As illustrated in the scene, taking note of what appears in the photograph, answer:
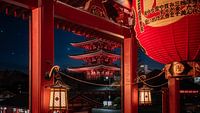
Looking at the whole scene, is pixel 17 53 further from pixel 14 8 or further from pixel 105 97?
pixel 14 8

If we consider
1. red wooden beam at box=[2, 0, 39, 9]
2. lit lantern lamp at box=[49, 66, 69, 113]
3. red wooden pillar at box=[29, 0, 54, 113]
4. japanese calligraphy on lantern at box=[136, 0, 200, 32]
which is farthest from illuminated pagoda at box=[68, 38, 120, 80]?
japanese calligraphy on lantern at box=[136, 0, 200, 32]

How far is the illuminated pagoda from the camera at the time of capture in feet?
62.5

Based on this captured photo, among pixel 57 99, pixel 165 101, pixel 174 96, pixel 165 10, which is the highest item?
pixel 165 10

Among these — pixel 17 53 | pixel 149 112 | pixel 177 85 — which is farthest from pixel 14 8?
pixel 17 53

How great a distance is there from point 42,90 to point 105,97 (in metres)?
17.9

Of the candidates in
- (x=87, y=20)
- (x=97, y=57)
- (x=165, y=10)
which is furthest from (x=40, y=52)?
(x=97, y=57)

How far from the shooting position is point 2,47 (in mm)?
23453

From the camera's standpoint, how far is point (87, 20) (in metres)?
6.01

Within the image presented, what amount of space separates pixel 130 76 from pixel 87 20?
2.28 m

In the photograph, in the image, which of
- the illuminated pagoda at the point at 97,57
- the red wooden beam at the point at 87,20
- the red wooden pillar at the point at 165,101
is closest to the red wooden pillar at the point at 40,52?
the red wooden beam at the point at 87,20

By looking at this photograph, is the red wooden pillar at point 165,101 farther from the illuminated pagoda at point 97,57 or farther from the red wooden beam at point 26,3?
the illuminated pagoda at point 97,57

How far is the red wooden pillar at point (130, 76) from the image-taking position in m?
7.51

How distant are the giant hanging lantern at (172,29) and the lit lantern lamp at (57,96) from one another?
7.61ft

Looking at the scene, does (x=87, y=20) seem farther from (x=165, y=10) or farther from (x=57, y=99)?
(x=165, y=10)
